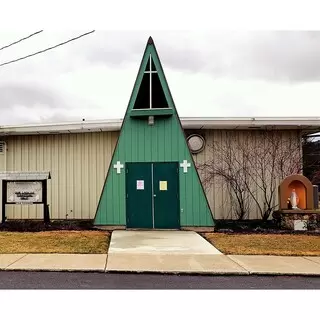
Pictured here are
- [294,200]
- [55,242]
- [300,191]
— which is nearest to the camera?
[55,242]

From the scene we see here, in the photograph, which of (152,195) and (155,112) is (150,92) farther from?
(152,195)

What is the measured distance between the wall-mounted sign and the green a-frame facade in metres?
2.47

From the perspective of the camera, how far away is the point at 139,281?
20.0 feet

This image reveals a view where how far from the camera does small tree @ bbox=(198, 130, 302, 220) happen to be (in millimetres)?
13828

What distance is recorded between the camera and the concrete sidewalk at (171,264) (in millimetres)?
6754

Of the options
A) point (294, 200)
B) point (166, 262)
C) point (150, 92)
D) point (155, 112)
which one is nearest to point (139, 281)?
point (166, 262)

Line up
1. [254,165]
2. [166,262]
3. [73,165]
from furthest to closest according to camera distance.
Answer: [73,165] < [254,165] < [166,262]

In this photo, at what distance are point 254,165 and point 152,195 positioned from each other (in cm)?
393

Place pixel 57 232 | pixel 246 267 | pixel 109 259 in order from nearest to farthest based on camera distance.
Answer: pixel 246 267 < pixel 109 259 < pixel 57 232

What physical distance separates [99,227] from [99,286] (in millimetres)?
6226

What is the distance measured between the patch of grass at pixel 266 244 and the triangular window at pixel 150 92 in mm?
4183

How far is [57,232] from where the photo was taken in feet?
36.4

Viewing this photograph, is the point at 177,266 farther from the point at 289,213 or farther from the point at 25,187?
the point at 25,187

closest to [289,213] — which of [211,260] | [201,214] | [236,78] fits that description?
[201,214]
